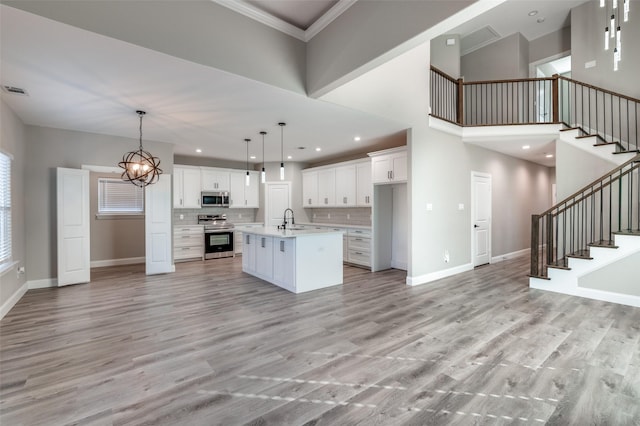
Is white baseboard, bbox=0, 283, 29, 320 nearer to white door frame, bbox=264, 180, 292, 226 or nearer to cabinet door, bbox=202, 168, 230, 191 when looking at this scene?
cabinet door, bbox=202, 168, 230, 191

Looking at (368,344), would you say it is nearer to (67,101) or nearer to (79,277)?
(67,101)

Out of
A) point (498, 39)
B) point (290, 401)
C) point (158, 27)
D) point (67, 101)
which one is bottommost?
point (290, 401)

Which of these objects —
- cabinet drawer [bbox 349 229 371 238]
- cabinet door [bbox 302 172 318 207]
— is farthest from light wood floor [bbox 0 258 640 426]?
cabinet door [bbox 302 172 318 207]

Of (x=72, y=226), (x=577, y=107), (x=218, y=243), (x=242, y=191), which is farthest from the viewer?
(x=242, y=191)

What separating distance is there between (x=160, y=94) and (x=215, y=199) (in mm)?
4609

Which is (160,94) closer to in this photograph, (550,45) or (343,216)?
(343,216)

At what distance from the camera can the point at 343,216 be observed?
769 centimetres

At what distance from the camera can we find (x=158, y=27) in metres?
2.61

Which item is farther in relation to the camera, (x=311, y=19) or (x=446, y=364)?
(x=311, y=19)

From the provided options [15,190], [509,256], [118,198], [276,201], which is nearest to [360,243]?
[276,201]

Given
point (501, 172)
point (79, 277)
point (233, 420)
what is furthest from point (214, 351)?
point (501, 172)

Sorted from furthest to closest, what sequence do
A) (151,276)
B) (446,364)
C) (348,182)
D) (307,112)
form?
1. (348,182)
2. (151,276)
3. (307,112)
4. (446,364)

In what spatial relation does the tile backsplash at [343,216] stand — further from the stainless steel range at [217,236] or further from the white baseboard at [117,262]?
the white baseboard at [117,262]

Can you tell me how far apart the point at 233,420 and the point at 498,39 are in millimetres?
9692
